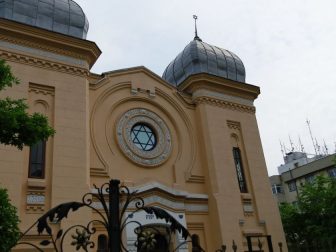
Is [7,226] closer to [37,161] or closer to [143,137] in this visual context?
[37,161]

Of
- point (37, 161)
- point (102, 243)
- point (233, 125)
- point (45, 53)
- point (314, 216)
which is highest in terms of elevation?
point (45, 53)

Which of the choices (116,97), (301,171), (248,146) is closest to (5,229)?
(116,97)

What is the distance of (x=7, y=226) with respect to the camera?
697cm

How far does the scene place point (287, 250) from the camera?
15570 mm

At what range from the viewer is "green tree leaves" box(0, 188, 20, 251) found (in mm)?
6835

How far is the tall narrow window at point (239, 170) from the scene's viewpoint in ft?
52.3

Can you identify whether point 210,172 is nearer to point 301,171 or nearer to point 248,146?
point 248,146

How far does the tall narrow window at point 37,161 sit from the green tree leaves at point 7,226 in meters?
4.63

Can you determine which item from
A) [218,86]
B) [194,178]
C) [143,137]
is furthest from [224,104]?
[143,137]

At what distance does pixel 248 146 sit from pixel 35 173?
29.6 ft

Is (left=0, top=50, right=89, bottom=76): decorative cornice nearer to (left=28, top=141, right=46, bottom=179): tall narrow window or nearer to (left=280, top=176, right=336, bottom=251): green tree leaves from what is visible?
(left=28, top=141, right=46, bottom=179): tall narrow window

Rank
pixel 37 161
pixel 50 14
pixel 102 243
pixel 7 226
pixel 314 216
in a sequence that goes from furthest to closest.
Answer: pixel 314 216 < pixel 50 14 < pixel 102 243 < pixel 37 161 < pixel 7 226

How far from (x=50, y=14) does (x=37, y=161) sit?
18.2 feet

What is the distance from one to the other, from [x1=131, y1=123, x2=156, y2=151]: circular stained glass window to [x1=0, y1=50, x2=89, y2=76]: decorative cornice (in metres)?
2.83
